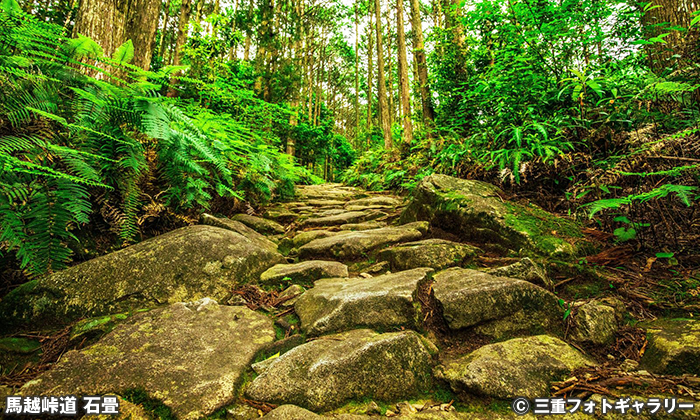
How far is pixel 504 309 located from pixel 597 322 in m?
0.46

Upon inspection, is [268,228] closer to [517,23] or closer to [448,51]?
[517,23]

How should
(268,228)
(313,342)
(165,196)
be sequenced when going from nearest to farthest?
(313,342), (165,196), (268,228)

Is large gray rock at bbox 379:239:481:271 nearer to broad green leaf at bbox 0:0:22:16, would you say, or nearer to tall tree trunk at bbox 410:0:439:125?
broad green leaf at bbox 0:0:22:16

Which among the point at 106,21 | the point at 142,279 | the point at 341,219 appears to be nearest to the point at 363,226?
the point at 341,219

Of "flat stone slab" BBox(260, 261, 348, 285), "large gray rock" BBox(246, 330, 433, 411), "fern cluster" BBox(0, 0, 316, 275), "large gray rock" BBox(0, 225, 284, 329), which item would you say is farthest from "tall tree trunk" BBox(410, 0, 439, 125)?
"large gray rock" BBox(246, 330, 433, 411)

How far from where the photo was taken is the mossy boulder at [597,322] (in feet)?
4.90

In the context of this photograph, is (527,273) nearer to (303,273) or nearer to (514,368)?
(514,368)

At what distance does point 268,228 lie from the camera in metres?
3.73

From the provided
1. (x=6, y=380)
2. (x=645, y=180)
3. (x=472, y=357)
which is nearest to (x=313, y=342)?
(x=472, y=357)

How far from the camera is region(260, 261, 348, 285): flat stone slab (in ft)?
7.74

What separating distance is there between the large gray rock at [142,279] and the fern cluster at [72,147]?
173 millimetres

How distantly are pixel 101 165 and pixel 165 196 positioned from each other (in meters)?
0.55

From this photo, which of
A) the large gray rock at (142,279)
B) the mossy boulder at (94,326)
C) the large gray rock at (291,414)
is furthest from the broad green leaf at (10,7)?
the large gray rock at (291,414)

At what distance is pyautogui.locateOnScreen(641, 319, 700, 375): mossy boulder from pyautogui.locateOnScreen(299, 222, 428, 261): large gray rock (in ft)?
5.63
